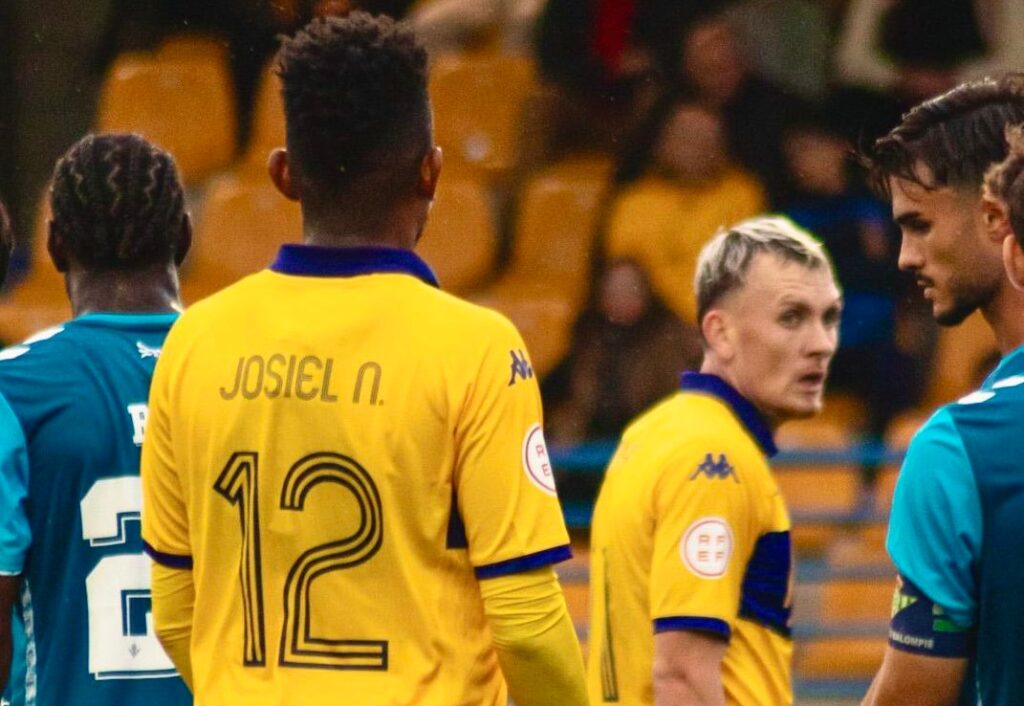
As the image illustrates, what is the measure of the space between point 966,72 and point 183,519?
7840 mm

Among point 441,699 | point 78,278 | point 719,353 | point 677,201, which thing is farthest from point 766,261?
point 677,201

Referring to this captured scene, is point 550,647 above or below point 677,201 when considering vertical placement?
below

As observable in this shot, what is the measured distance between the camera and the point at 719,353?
4020 millimetres

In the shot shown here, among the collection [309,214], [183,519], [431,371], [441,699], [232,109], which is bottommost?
[441,699]

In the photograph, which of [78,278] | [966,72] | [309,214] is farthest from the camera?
[966,72]

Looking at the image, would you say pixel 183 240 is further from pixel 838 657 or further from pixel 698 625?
pixel 838 657

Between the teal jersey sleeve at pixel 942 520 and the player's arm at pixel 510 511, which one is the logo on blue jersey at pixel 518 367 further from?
the teal jersey sleeve at pixel 942 520

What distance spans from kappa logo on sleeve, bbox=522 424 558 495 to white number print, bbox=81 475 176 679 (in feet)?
3.22

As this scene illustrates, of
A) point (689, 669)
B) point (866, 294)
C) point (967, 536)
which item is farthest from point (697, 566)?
point (866, 294)

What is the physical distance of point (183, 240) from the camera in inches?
141

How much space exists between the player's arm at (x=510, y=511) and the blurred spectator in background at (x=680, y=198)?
647 cm

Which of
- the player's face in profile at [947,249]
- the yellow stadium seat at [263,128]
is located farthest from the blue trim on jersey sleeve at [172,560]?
the yellow stadium seat at [263,128]

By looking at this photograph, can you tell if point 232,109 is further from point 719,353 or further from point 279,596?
point 279,596

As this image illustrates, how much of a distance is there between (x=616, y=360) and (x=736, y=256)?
5.16m
